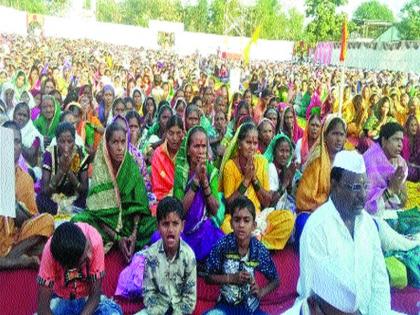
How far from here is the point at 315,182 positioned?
368 cm

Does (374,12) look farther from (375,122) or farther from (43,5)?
(43,5)

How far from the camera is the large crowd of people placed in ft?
6.77

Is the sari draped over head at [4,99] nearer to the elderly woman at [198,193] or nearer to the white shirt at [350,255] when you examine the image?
the elderly woman at [198,193]

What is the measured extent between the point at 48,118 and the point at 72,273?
114 inches

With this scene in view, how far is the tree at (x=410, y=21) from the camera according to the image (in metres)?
5.21

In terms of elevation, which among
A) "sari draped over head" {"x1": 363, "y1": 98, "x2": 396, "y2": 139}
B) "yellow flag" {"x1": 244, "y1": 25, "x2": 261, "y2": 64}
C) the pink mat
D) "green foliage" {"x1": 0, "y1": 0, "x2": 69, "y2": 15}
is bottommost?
the pink mat

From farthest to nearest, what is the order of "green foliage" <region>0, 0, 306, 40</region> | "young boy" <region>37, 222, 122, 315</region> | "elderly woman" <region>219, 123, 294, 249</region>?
1. "green foliage" <region>0, 0, 306, 40</region>
2. "elderly woman" <region>219, 123, 294, 249</region>
3. "young boy" <region>37, 222, 122, 315</region>

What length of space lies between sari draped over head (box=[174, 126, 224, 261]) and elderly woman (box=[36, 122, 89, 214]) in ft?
2.67

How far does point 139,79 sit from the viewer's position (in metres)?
8.24

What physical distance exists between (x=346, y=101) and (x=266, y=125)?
2525mm

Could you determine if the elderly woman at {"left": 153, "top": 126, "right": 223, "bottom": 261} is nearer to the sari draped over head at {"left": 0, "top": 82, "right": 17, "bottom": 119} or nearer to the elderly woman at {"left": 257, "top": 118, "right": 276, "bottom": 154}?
the elderly woman at {"left": 257, "top": 118, "right": 276, "bottom": 154}

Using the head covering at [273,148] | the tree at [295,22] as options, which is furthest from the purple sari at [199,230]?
the tree at [295,22]

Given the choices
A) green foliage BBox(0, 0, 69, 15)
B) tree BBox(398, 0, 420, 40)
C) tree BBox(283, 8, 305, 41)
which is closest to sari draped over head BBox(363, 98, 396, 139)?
tree BBox(398, 0, 420, 40)

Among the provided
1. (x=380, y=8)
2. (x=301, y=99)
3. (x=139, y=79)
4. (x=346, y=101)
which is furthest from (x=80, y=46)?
(x=380, y=8)
